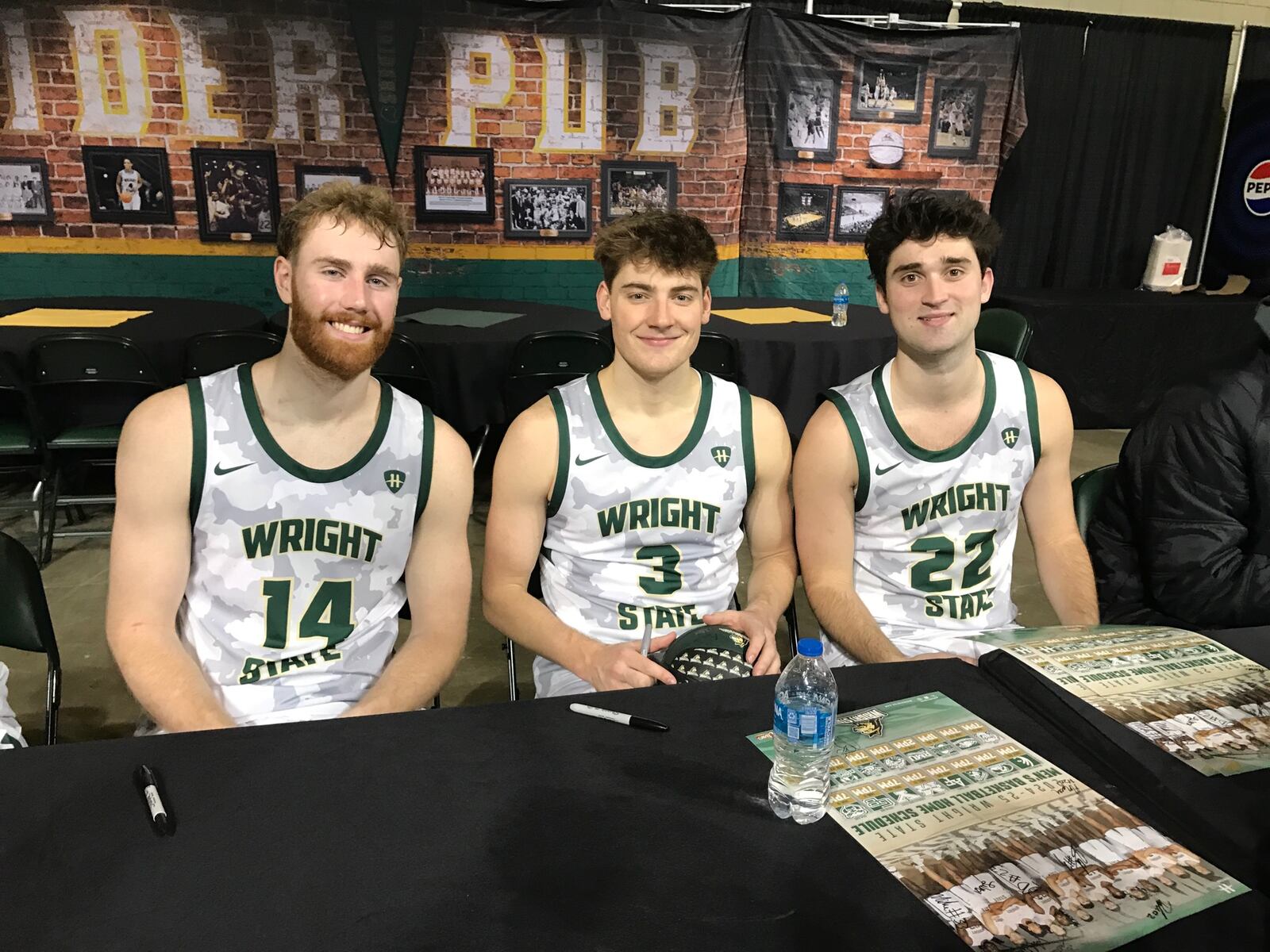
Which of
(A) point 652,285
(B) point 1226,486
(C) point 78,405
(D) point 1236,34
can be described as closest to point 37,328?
(C) point 78,405

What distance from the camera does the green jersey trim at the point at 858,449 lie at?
175 cm

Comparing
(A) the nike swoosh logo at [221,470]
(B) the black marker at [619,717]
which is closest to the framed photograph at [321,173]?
(A) the nike swoosh logo at [221,470]

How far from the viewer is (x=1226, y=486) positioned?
1.64m

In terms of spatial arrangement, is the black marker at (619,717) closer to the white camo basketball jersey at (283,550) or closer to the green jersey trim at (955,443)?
the white camo basketball jersey at (283,550)

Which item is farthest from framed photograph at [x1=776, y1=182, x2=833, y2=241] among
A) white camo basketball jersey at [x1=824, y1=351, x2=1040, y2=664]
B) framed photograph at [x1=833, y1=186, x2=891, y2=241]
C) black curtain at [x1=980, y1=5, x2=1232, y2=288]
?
white camo basketball jersey at [x1=824, y1=351, x2=1040, y2=664]

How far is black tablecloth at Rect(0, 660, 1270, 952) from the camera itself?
2.54 ft

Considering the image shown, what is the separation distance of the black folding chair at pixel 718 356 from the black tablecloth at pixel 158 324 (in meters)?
2.02

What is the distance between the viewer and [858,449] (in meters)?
1.75

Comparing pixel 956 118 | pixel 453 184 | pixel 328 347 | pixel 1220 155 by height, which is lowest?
pixel 328 347

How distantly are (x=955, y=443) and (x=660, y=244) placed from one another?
72 centimetres

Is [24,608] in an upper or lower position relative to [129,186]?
lower

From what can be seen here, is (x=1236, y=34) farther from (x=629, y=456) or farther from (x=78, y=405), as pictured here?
(x=78, y=405)

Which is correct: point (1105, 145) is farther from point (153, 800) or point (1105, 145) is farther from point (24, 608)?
point (153, 800)

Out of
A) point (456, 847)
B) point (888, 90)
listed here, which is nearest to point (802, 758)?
point (456, 847)
